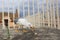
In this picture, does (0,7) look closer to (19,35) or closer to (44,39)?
(19,35)

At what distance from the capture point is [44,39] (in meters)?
2.15

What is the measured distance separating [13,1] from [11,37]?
58 cm

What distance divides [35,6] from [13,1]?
37cm

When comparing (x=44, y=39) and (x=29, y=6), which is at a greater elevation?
(x=29, y=6)

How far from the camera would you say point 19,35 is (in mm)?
2166

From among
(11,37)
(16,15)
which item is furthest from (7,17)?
(11,37)

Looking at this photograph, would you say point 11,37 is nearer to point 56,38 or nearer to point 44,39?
point 44,39

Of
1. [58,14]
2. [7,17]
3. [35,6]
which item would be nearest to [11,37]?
[7,17]

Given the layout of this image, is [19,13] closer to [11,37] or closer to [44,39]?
[11,37]

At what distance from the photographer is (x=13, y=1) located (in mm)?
2150

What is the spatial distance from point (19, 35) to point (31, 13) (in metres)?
0.41

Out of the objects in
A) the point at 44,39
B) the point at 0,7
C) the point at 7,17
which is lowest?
the point at 44,39

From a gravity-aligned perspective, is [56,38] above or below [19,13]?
below

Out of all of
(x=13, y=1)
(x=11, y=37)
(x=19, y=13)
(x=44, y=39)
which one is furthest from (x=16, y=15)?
(x=44, y=39)
